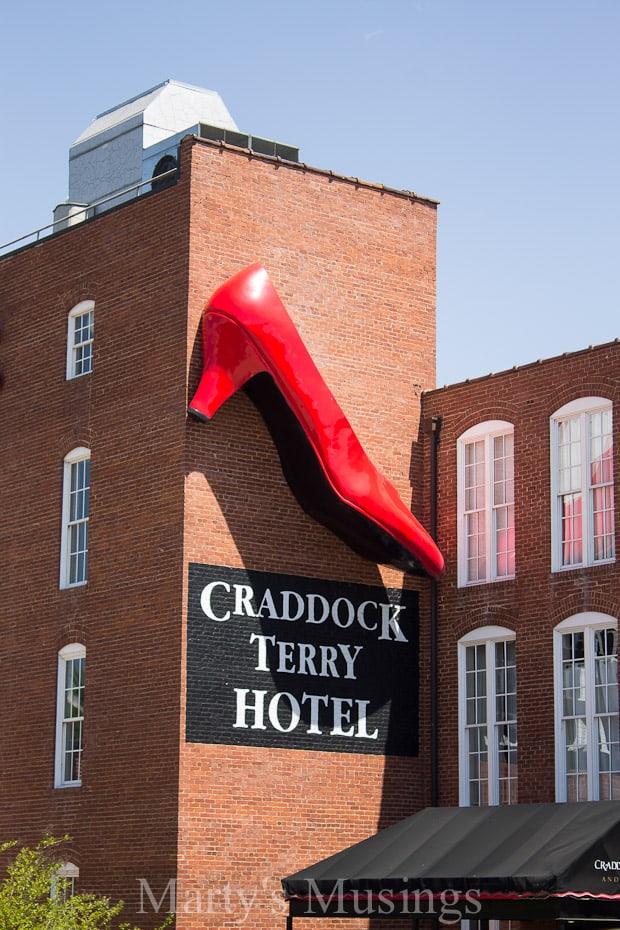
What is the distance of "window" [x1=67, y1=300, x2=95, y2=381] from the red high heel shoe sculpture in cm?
298

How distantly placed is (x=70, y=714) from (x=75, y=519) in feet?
9.84

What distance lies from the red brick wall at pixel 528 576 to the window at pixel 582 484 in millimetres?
151

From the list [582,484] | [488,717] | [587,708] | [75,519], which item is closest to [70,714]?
[75,519]

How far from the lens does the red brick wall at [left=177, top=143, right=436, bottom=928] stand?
22438mm

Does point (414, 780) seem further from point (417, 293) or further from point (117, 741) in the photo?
point (417, 293)

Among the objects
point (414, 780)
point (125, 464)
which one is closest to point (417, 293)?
point (125, 464)

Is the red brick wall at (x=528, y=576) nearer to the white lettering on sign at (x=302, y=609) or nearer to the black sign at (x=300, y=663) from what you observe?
A: the black sign at (x=300, y=663)

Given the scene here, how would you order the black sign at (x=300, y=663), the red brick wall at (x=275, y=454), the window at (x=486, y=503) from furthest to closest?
the window at (x=486, y=503) → the black sign at (x=300, y=663) → the red brick wall at (x=275, y=454)

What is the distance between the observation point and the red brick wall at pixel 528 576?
23.0 meters

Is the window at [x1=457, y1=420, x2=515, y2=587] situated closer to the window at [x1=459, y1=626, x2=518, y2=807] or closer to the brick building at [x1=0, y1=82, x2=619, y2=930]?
the brick building at [x1=0, y1=82, x2=619, y2=930]

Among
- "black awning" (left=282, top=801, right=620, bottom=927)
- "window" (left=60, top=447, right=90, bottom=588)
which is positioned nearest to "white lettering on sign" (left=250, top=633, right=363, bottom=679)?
"black awning" (left=282, top=801, right=620, bottom=927)

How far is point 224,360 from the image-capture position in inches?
912

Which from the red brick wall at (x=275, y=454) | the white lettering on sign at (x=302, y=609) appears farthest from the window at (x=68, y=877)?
the white lettering on sign at (x=302, y=609)

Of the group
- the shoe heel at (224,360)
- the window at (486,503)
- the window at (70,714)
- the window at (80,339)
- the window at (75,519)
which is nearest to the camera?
the shoe heel at (224,360)
